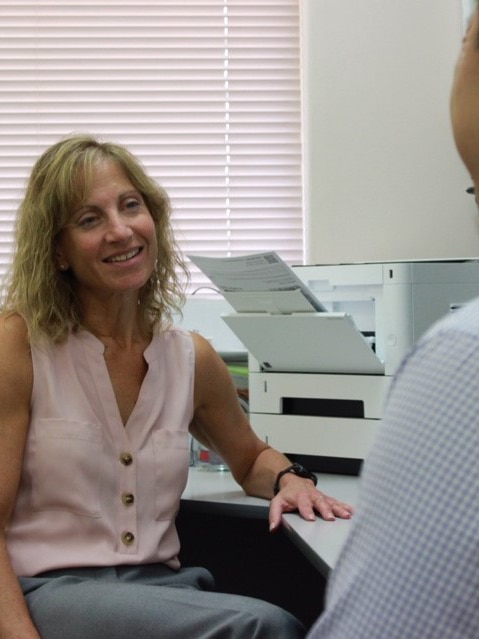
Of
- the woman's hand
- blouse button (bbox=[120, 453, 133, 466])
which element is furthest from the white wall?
blouse button (bbox=[120, 453, 133, 466])

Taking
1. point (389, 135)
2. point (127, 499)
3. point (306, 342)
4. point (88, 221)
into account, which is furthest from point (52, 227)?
point (389, 135)

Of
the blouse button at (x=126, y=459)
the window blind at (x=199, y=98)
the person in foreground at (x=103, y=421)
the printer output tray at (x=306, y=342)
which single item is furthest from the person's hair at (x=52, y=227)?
the window blind at (x=199, y=98)

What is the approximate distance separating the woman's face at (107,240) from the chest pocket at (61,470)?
0.98ft

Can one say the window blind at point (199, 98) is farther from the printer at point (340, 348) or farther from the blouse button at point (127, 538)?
the blouse button at point (127, 538)

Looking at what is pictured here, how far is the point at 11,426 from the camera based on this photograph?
5.75 ft

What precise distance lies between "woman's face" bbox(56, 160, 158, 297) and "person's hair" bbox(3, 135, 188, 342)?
2cm

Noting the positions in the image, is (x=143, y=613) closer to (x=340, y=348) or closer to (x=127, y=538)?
(x=127, y=538)

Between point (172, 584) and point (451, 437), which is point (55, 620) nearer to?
point (172, 584)

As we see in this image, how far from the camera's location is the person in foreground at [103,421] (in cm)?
165

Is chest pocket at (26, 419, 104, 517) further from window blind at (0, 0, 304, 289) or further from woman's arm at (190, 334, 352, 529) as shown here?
window blind at (0, 0, 304, 289)

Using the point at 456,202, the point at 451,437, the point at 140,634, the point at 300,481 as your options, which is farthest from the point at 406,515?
the point at 456,202

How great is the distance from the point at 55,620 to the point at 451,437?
111 cm

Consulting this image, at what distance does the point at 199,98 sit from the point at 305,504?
1674 mm

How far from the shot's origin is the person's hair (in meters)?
1.89
